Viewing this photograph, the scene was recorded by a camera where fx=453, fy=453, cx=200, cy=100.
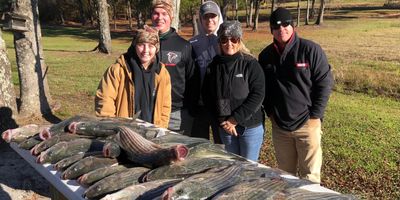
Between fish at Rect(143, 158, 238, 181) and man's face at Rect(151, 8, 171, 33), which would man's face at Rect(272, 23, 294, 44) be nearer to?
man's face at Rect(151, 8, 171, 33)

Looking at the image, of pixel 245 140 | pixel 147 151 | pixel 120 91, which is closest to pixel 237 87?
pixel 245 140

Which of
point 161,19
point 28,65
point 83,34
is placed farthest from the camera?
point 83,34

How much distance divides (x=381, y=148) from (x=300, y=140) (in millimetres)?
3523

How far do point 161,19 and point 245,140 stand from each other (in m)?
1.37

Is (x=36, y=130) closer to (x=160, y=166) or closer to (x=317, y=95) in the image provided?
(x=160, y=166)

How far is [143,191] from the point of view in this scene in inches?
96.5

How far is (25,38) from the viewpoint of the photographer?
786cm

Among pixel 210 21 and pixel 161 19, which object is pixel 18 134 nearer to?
pixel 161 19

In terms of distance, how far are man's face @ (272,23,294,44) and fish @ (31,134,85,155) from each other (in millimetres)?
1987

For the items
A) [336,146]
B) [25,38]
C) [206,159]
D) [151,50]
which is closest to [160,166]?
[206,159]

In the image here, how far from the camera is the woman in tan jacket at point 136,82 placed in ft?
12.6

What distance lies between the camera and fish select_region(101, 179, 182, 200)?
2.39m

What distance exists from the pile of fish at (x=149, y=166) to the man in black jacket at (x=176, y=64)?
37.0 inches

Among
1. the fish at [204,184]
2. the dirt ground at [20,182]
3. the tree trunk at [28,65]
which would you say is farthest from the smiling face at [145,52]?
the tree trunk at [28,65]
